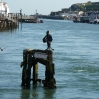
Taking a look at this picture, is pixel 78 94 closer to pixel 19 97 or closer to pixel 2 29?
pixel 19 97

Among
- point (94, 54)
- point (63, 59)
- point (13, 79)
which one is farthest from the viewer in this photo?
point (94, 54)

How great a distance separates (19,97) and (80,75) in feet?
23.8

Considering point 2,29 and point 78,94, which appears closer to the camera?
point 78,94

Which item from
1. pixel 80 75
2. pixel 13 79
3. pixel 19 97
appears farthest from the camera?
pixel 80 75

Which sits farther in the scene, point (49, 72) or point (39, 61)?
point (39, 61)

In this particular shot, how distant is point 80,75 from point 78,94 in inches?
228

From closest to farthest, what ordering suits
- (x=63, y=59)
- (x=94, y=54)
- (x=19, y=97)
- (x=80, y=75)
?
(x=19, y=97), (x=80, y=75), (x=63, y=59), (x=94, y=54)

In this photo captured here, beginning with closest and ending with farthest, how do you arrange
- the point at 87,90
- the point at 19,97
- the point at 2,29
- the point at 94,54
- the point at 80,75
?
the point at 19,97, the point at 87,90, the point at 80,75, the point at 94,54, the point at 2,29

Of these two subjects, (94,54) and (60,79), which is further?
(94,54)

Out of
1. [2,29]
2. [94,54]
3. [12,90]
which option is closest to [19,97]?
[12,90]

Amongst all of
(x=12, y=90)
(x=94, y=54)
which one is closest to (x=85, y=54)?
(x=94, y=54)

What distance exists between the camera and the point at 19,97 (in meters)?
23.4

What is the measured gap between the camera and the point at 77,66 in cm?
Result: 3409

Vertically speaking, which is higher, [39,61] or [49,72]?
[39,61]
